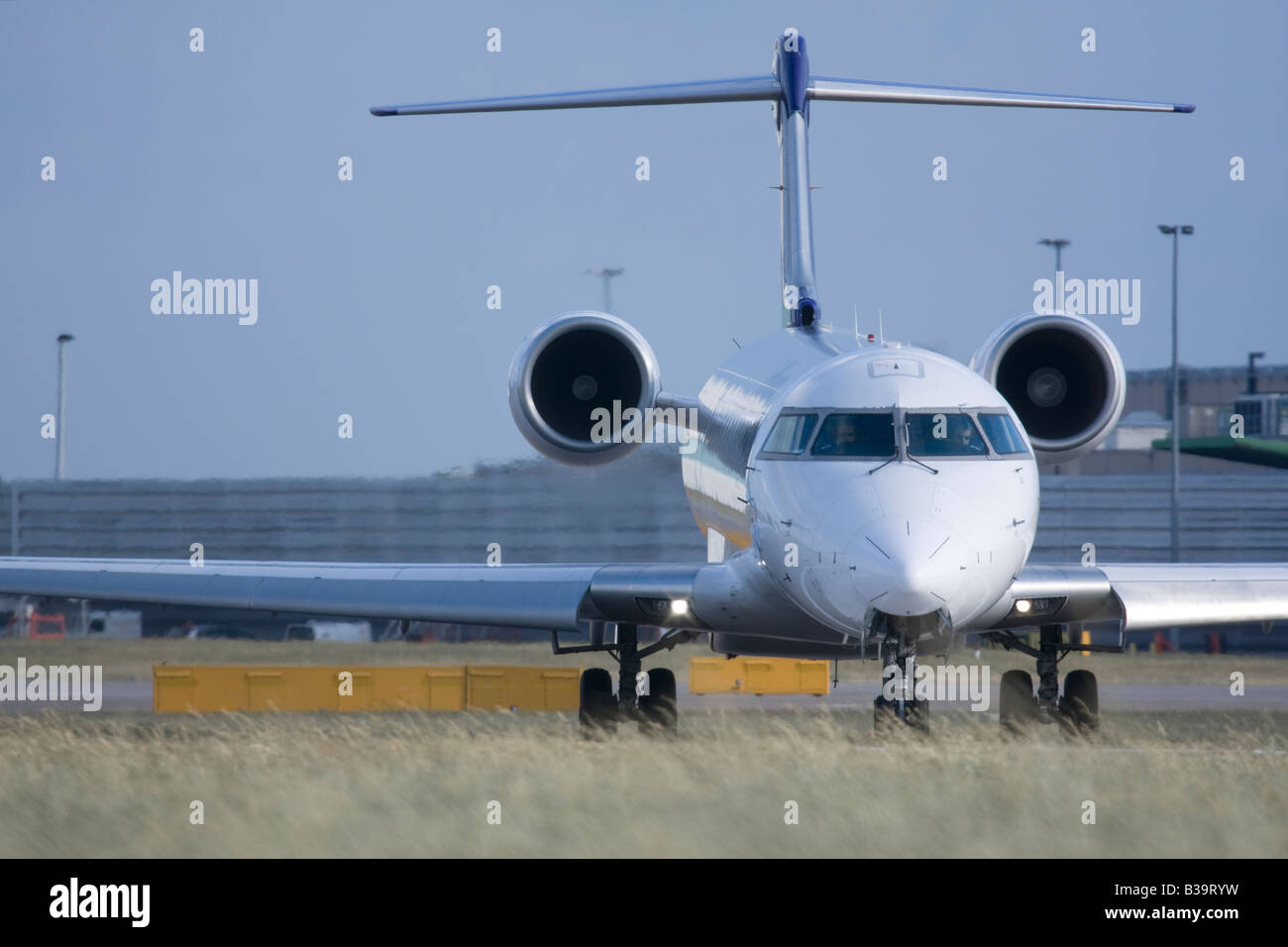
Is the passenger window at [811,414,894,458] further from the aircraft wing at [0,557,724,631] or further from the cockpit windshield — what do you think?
the aircraft wing at [0,557,724,631]

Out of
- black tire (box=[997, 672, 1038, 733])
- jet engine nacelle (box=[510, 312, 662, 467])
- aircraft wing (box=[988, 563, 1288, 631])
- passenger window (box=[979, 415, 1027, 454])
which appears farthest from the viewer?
jet engine nacelle (box=[510, 312, 662, 467])

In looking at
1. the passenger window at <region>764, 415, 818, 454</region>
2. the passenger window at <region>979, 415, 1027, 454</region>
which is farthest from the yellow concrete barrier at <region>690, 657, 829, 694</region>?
the passenger window at <region>979, 415, 1027, 454</region>

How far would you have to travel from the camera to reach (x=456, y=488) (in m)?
37.8

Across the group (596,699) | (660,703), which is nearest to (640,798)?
(596,699)

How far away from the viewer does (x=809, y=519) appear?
1377 centimetres

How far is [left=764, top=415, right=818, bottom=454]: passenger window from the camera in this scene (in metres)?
14.5

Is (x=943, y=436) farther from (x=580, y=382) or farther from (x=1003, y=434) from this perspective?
(x=580, y=382)

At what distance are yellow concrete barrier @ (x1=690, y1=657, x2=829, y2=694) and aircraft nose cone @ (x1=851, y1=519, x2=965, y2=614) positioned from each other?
15.3 meters

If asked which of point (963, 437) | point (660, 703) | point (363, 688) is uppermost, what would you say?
point (963, 437)

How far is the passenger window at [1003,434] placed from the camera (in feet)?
46.4

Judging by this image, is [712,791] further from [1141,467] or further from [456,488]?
[1141,467]

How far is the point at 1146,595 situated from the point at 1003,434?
3.85m
